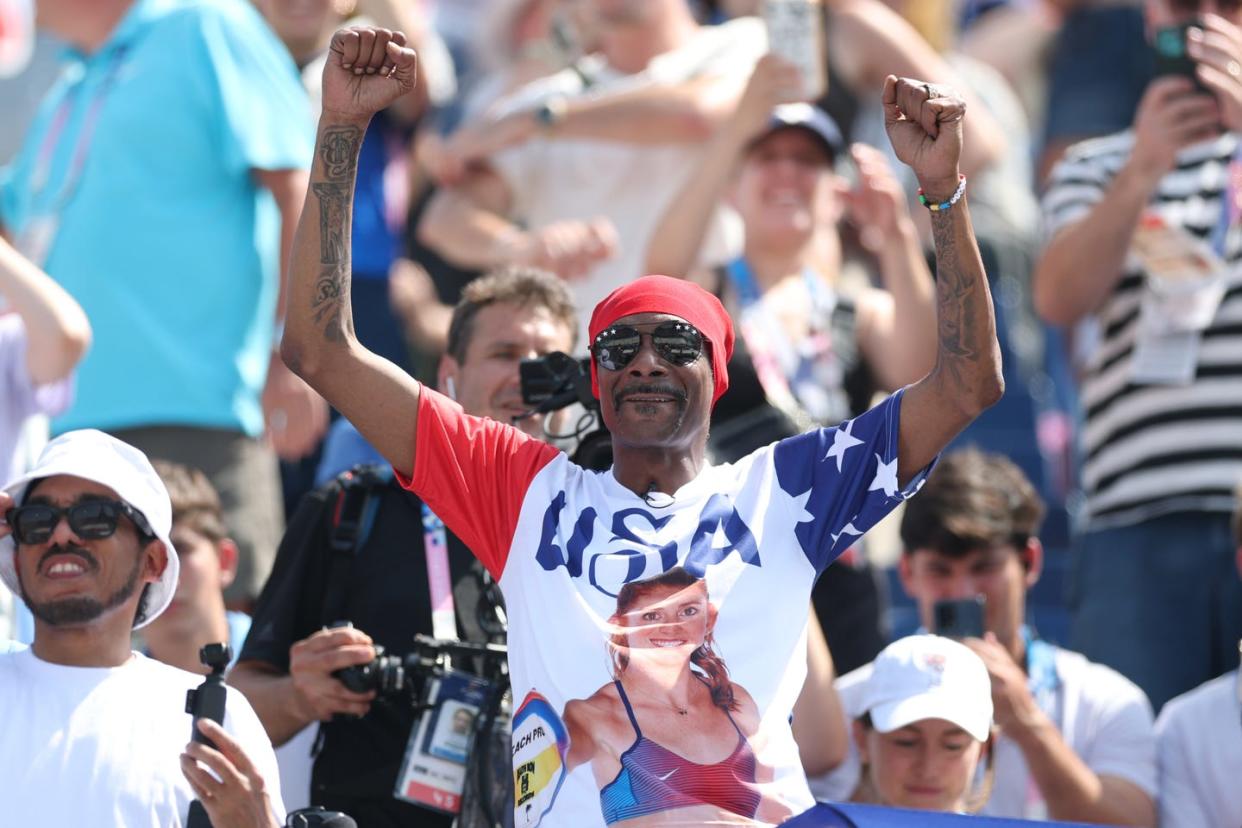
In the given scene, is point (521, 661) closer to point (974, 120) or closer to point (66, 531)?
point (66, 531)

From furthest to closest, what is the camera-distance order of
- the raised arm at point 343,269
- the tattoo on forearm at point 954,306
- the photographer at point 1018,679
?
the photographer at point 1018,679 → the raised arm at point 343,269 → the tattoo on forearm at point 954,306

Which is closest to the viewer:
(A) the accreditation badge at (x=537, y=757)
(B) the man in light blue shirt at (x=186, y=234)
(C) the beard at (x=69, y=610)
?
(A) the accreditation badge at (x=537, y=757)

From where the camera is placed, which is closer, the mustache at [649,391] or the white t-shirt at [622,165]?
the mustache at [649,391]

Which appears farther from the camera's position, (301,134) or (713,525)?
(301,134)

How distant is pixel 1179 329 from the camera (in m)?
6.04

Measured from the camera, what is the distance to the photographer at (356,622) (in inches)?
189

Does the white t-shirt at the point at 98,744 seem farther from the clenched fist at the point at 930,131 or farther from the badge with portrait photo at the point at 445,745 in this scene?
the clenched fist at the point at 930,131

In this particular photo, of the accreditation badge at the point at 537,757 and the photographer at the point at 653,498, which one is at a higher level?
the photographer at the point at 653,498

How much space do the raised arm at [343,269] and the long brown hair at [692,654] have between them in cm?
53

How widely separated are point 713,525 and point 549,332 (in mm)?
1306

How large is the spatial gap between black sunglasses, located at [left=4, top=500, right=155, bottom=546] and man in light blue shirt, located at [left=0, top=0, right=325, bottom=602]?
1.65 metres

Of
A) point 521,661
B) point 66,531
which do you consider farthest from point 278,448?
point 521,661

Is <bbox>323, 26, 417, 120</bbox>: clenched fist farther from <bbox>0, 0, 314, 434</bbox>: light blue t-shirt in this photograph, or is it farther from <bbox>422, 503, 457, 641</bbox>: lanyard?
<bbox>0, 0, 314, 434</bbox>: light blue t-shirt

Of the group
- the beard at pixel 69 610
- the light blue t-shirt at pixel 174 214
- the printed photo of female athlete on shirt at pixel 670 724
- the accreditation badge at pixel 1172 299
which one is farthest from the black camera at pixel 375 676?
the accreditation badge at pixel 1172 299
